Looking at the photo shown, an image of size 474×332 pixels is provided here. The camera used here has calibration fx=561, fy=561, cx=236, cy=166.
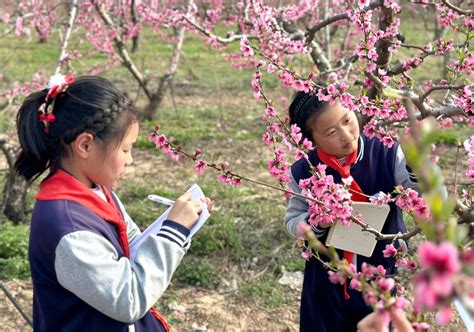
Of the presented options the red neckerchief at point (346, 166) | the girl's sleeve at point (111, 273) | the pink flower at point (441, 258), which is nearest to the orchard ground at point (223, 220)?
the red neckerchief at point (346, 166)

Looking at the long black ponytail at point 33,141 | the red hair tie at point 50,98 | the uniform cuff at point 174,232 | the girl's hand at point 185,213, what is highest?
the red hair tie at point 50,98

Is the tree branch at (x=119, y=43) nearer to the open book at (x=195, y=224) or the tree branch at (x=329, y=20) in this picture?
the tree branch at (x=329, y=20)

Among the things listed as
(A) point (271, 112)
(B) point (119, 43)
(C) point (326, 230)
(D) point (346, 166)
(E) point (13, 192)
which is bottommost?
(E) point (13, 192)

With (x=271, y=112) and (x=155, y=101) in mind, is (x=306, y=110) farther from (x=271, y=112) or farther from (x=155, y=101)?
(x=155, y=101)

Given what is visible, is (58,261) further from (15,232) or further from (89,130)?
(15,232)

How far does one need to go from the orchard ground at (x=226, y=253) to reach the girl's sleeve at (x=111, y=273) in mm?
1078

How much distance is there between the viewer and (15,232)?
12.3 ft

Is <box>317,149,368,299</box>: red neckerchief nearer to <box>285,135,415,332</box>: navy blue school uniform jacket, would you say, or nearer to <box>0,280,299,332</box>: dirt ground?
<box>285,135,415,332</box>: navy blue school uniform jacket

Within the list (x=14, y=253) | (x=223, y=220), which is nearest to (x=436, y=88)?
(x=223, y=220)

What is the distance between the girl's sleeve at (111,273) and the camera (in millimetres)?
1422

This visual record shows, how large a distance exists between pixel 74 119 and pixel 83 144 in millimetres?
74

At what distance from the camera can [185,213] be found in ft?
5.35

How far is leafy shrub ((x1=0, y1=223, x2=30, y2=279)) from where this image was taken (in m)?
3.42

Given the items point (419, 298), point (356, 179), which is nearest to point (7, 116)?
point (356, 179)
